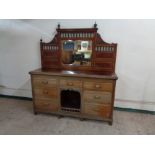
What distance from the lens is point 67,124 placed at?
7.35ft

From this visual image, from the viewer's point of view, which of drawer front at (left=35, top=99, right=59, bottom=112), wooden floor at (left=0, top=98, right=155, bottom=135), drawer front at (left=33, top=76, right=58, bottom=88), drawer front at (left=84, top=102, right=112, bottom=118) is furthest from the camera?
drawer front at (left=35, top=99, right=59, bottom=112)

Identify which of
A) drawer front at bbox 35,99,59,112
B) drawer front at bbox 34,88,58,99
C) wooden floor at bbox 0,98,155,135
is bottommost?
wooden floor at bbox 0,98,155,135

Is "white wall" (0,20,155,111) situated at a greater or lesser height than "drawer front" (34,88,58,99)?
greater

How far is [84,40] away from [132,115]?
162cm

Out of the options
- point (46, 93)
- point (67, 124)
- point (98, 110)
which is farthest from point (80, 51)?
point (67, 124)

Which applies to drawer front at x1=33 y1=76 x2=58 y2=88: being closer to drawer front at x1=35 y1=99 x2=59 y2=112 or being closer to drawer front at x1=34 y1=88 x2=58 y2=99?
drawer front at x1=34 y1=88 x2=58 y2=99

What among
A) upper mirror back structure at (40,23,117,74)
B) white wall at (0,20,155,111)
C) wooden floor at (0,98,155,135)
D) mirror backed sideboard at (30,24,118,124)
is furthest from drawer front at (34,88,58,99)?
white wall at (0,20,155,111)

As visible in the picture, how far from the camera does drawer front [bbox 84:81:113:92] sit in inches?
80.8

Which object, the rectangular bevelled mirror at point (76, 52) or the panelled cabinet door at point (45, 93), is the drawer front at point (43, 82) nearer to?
the panelled cabinet door at point (45, 93)

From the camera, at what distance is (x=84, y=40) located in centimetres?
244

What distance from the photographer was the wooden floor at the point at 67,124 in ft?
6.72

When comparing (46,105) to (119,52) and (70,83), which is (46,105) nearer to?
(70,83)

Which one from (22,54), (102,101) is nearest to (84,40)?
(102,101)

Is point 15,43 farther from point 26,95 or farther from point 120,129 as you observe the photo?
point 120,129
